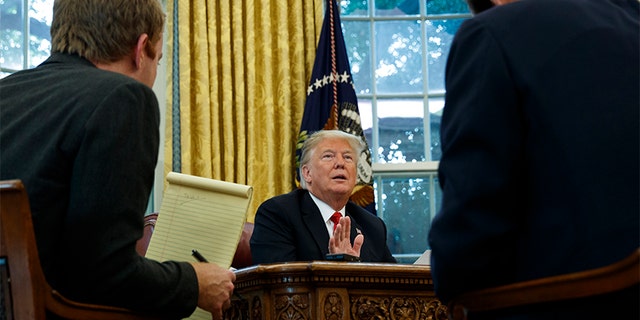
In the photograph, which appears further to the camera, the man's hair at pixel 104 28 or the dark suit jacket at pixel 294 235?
the dark suit jacket at pixel 294 235

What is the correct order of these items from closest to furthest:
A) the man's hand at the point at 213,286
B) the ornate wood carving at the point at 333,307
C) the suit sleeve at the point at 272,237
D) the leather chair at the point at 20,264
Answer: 1. the leather chair at the point at 20,264
2. the man's hand at the point at 213,286
3. the ornate wood carving at the point at 333,307
4. the suit sleeve at the point at 272,237

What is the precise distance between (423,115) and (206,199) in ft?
14.2

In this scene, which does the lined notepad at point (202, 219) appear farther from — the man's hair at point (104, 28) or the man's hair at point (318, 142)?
the man's hair at point (318, 142)

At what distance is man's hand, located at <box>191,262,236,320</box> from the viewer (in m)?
2.14

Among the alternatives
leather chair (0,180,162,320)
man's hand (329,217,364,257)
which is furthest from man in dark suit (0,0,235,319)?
man's hand (329,217,364,257)

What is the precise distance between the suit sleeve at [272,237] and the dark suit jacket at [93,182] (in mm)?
2131

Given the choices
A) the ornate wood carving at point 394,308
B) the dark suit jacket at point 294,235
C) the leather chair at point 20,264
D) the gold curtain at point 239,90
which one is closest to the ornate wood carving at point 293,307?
the ornate wood carving at point 394,308

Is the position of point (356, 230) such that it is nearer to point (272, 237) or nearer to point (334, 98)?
point (272, 237)

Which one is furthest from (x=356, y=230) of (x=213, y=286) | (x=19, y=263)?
(x=19, y=263)

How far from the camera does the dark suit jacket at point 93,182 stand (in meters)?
1.92

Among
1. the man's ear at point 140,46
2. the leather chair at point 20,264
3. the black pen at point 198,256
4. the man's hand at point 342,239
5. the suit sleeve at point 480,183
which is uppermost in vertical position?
the man's ear at point 140,46

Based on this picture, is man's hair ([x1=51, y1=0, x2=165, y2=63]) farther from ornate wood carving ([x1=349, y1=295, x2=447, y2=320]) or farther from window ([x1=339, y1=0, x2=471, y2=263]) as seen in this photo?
window ([x1=339, y1=0, x2=471, y2=263])

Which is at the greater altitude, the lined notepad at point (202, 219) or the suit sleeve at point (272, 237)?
the lined notepad at point (202, 219)

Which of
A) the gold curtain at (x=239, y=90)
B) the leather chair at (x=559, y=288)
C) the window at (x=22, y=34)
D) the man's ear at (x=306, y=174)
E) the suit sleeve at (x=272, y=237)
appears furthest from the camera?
the gold curtain at (x=239, y=90)
